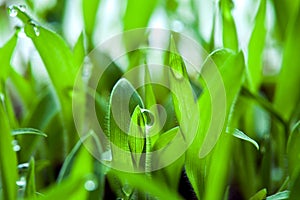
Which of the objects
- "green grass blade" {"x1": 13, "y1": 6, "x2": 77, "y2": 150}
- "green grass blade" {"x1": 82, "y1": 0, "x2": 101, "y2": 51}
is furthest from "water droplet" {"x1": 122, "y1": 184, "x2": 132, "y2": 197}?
"green grass blade" {"x1": 82, "y1": 0, "x2": 101, "y2": 51}

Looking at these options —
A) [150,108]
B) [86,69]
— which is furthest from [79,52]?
[150,108]

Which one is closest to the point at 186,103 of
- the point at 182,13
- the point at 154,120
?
the point at 154,120

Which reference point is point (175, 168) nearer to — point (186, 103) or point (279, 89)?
point (186, 103)

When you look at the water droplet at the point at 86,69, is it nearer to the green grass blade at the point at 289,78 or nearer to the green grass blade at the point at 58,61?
the green grass blade at the point at 58,61

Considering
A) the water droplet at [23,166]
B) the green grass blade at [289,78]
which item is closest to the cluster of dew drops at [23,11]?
the water droplet at [23,166]

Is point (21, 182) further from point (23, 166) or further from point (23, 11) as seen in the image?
point (23, 11)
